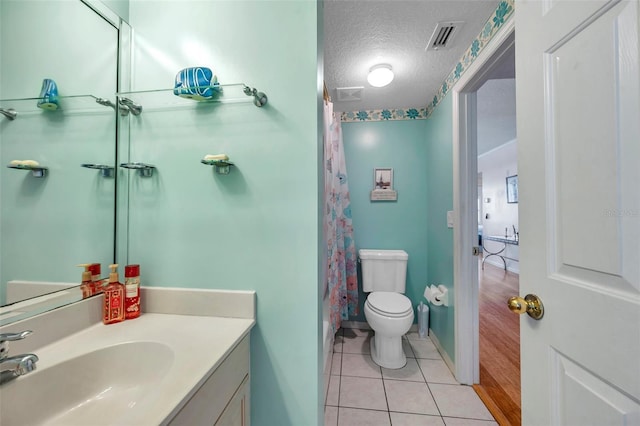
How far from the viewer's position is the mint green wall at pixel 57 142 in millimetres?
659

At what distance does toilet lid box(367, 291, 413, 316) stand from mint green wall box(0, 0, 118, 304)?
5.52 ft

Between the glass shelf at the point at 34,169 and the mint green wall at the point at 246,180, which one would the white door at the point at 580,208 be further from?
the glass shelf at the point at 34,169

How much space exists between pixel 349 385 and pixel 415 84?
7.94ft

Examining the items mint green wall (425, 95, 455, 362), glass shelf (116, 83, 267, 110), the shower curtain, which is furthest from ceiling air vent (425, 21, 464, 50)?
glass shelf (116, 83, 267, 110)

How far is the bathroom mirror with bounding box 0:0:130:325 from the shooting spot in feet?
2.16

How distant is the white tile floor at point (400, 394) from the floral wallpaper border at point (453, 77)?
2.21 metres

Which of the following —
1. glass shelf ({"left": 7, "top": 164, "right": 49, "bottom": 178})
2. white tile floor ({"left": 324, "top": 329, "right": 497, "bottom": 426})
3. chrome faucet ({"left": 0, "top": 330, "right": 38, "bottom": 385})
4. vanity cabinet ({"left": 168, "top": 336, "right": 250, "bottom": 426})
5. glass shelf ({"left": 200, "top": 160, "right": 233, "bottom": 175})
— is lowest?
white tile floor ({"left": 324, "top": 329, "right": 497, "bottom": 426})

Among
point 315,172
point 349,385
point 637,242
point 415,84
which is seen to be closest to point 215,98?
point 315,172

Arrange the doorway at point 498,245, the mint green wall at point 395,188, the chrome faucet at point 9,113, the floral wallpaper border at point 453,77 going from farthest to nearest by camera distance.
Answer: the mint green wall at point 395,188 < the doorway at point 498,245 < the floral wallpaper border at point 453,77 < the chrome faucet at point 9,113

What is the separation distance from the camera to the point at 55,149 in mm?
768

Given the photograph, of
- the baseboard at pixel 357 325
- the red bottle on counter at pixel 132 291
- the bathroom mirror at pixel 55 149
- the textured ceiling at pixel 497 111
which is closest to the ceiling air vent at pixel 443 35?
the textured ceiling at pixel 497 111

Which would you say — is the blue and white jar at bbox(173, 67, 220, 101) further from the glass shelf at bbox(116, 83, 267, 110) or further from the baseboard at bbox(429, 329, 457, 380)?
the baseboard at bbox(429, 329, 457, 380)

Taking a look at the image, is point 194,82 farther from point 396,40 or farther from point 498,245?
point 498,245

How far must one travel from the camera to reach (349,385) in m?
1.66
